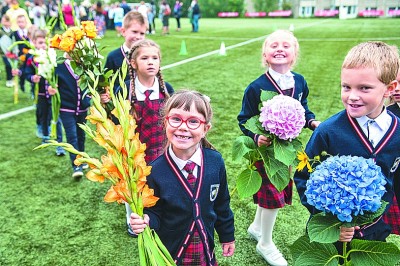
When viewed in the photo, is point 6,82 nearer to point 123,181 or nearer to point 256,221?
point 256,221

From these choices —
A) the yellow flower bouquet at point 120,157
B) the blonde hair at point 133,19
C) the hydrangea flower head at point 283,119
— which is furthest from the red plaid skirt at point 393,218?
the blonde hair at point 133,19

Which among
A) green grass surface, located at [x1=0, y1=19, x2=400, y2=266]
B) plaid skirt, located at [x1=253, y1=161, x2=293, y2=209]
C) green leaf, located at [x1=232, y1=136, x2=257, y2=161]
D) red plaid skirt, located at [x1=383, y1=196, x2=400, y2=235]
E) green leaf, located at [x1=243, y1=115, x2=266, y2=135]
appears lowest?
green grass surface, located at [x1=0, y1=19, x2=400, y2=266]

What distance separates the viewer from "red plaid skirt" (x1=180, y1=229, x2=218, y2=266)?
2084mm

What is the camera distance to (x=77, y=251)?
→ 3.21 metres

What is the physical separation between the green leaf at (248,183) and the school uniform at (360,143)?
0.21m

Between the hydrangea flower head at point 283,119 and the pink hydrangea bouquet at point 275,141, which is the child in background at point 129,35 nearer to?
the pink hydrangea bouquet at point 275,141

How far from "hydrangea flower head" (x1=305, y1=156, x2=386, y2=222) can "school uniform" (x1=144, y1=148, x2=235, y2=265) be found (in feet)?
2.26

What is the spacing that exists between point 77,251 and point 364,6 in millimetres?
53475

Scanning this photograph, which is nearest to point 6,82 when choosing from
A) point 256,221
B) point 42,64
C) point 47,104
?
point 47,104

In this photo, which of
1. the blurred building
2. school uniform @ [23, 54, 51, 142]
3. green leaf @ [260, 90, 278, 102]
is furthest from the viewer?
the blurred building

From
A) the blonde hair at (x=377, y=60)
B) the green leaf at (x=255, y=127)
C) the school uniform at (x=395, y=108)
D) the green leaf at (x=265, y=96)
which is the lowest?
the school uniform at (x=395, y=108)

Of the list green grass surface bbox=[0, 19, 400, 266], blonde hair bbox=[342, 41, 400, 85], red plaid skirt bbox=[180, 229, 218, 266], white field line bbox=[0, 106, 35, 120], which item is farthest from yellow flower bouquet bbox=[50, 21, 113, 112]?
white field line bbox=[0, 106, 35, 120]

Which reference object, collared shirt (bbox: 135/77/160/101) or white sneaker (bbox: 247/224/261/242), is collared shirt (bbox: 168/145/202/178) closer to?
collared shirt (bbox: 135/77/160/101)

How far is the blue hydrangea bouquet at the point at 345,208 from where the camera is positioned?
4.66 feet
